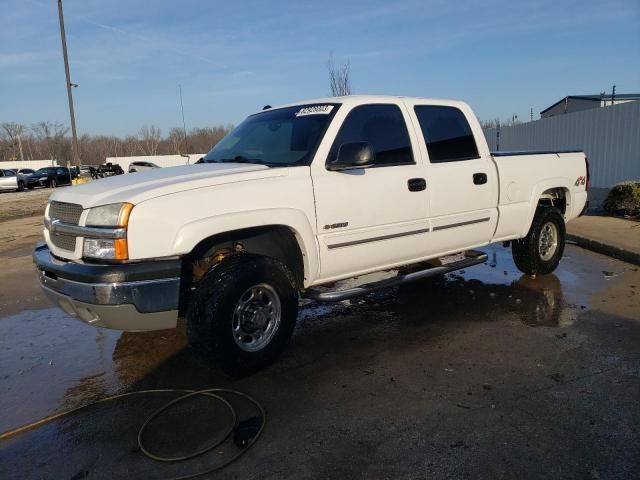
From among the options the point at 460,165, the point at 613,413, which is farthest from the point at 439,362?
the point at 460,165

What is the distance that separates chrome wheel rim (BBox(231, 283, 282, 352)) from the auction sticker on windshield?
159 centimetres

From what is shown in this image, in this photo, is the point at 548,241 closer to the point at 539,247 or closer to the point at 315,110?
the point at 539,247

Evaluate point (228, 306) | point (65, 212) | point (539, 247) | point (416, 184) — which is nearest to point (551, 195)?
point (539, 247)

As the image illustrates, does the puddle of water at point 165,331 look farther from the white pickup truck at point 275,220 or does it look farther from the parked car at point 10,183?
the parked car at point 10,183

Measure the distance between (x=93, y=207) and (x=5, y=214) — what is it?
18.1m

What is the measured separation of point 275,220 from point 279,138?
3.61 ft

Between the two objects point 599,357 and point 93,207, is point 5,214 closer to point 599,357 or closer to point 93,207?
point 93,207

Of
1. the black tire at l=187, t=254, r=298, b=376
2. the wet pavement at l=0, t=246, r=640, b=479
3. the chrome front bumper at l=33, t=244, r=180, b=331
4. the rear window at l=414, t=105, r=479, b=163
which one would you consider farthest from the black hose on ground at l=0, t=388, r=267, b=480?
the rear window at l=414, t=105, r=479, b=163

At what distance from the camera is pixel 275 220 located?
12.0ft

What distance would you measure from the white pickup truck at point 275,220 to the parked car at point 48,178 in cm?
3663

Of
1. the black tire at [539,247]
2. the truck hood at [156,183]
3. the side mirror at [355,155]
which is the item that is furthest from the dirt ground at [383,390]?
the side mirror at [355,155]

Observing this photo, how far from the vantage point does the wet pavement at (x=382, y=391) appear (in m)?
2.70

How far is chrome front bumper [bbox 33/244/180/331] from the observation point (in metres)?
3.16

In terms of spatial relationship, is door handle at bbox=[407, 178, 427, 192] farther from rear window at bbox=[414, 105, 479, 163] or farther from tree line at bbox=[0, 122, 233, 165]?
tree line at bbox=[0, 122, 233, 165]
